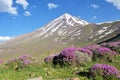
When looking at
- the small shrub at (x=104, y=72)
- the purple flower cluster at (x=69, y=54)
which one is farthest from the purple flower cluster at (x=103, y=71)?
the purple flower cluster at (x=69, y=54)

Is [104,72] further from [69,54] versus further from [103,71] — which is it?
[69,54]

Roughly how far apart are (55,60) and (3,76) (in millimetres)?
4694

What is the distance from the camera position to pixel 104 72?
595 inches

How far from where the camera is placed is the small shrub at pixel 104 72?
1488 centimetres

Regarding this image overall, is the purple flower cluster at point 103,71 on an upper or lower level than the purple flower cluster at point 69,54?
lower

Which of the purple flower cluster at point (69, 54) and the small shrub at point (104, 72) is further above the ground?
the purple flower cluster at point (69, 54)

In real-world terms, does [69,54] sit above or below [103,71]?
above

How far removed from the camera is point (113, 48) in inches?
862

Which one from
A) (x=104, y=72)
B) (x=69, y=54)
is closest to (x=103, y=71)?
(x=104, y=72)

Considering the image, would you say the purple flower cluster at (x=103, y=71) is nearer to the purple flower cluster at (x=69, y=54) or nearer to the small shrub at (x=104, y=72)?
the small shrub at (x=104, y=72)

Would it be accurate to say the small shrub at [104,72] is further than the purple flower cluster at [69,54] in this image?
No

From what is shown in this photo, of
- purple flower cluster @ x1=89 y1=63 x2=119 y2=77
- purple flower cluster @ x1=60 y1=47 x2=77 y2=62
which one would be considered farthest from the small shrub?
purple flower cluster @ x1=60 y1=47 x2=77 y2=62

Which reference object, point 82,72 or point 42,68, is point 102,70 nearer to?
point 82,72

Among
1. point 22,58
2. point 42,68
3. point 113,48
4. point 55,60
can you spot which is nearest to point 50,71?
point 42,68
